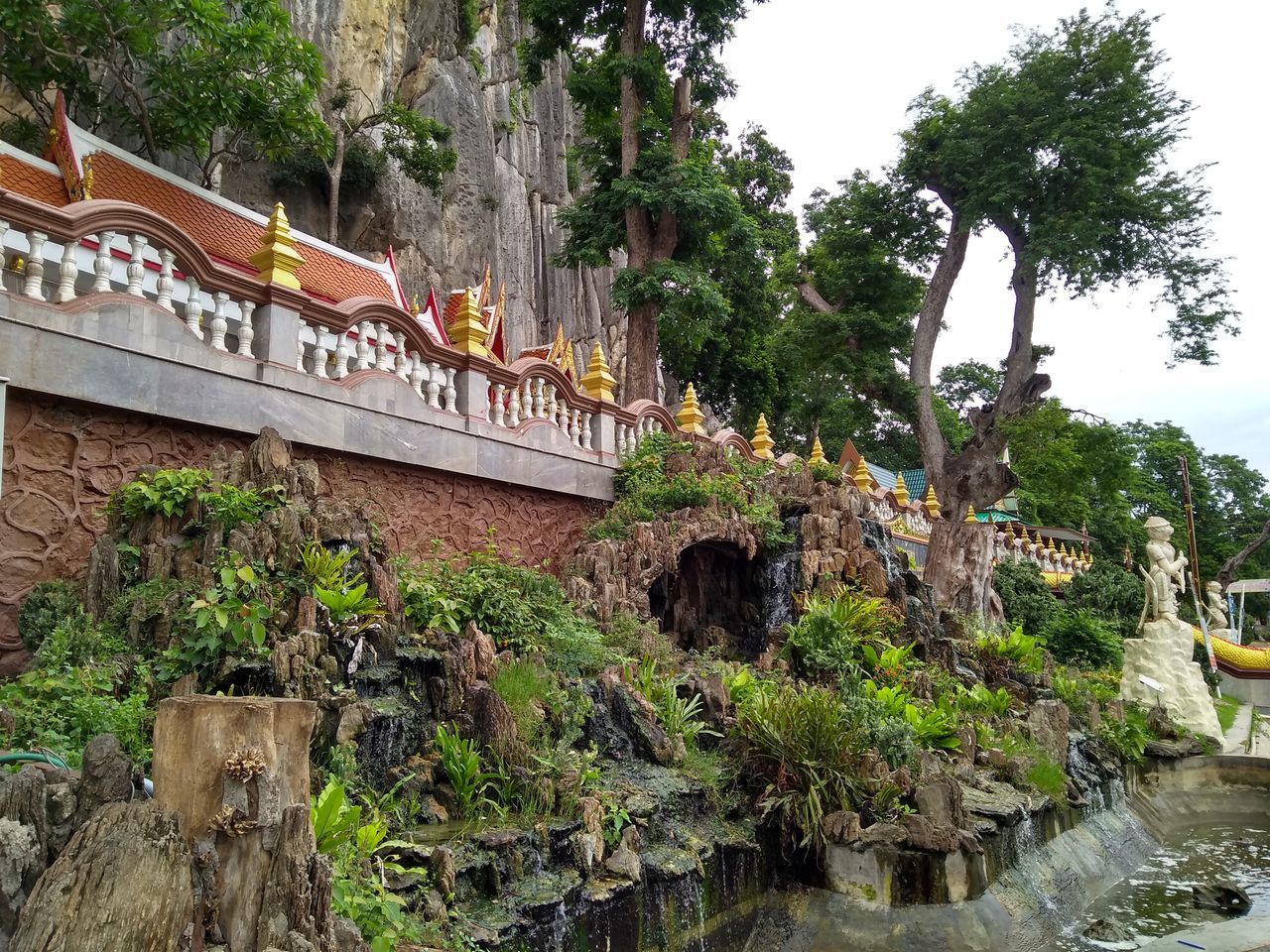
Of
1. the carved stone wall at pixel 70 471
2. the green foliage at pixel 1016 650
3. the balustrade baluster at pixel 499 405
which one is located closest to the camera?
the carved stone wall at pixel 70 471

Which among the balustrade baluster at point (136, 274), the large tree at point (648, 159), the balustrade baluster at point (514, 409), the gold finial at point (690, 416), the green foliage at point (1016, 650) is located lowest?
the green foliage at point (1016, 650)

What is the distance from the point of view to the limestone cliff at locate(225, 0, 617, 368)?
23953 millimetres

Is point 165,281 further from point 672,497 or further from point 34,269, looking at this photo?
point 672,497

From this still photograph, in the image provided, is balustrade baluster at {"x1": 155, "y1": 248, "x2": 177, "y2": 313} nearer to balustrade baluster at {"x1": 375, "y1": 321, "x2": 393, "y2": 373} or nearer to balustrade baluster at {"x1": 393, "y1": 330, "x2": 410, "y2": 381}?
balustrade baluster at {"x1": 375, "y1": 321, "x2": 393, "y2": 373}

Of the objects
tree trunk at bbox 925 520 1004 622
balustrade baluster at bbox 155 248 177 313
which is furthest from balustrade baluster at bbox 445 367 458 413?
tree trunk at bbox 925 520 1004 622

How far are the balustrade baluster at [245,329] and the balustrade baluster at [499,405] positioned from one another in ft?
10.6

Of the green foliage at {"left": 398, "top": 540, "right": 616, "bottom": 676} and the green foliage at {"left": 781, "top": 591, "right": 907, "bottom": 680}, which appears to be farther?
the green foliage at {"left": 781, "top": 591, "right": 907, "bottom": 680}

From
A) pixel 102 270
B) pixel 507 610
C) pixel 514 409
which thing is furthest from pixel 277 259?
pixel 507 610

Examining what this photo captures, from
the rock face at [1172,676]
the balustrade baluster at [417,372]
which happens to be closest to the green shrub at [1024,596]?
the rock face at [1172,676]

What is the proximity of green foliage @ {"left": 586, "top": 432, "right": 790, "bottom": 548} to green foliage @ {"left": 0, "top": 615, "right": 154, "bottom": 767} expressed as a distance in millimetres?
6534

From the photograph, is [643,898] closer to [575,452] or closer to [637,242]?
[575,452]

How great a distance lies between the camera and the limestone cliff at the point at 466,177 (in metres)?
24.0

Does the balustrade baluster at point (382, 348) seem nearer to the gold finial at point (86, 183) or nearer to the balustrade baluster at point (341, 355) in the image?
the balustrade baluster at point (341, 355)

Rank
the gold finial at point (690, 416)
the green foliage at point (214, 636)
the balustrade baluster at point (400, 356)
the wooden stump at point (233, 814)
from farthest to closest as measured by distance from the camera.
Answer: the gold finial at point (690, 416) < the balustrade baluster at point (400, 356) < the green foliage at point (214, 636) < the wooden stump at point (233, 814)
